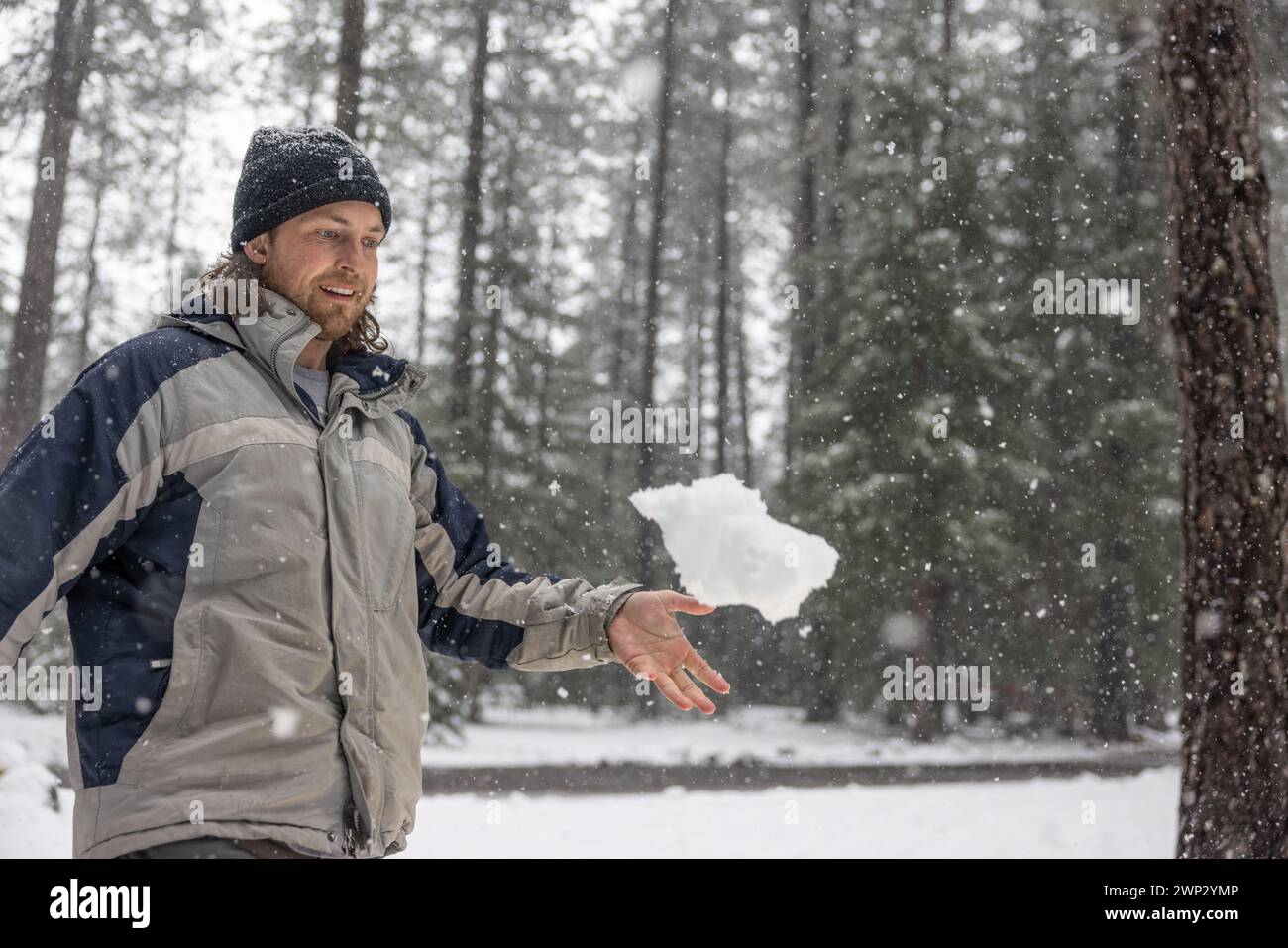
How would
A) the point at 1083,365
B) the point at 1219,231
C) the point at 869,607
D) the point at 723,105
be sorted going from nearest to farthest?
the point at 1219,231 → the point at 869,607 → the point at 1083,365 → the point at 723,105

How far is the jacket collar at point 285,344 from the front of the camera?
7.42ft

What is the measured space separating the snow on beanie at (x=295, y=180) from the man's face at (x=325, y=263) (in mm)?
28

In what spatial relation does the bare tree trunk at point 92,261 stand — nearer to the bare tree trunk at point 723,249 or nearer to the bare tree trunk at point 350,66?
the bare tree trunk at point 350,66

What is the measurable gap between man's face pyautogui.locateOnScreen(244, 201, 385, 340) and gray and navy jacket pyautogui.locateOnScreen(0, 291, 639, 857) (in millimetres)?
111

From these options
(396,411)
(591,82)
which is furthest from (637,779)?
(591,82)

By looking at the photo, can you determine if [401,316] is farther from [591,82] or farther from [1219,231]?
[1219,231]

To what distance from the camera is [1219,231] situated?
5.12m

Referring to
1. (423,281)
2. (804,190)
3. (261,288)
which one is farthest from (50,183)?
(804,190)

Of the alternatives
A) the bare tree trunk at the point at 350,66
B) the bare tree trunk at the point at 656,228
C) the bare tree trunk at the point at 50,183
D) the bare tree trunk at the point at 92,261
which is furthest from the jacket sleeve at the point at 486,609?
the bare tree trunk at the point at 656,228

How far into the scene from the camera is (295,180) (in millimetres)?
2564

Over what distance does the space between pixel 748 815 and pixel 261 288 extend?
845cm

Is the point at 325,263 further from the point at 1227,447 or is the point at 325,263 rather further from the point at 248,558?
the point at 1227,447

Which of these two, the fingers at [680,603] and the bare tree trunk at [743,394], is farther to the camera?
the bare tree trunk at [743,394]
